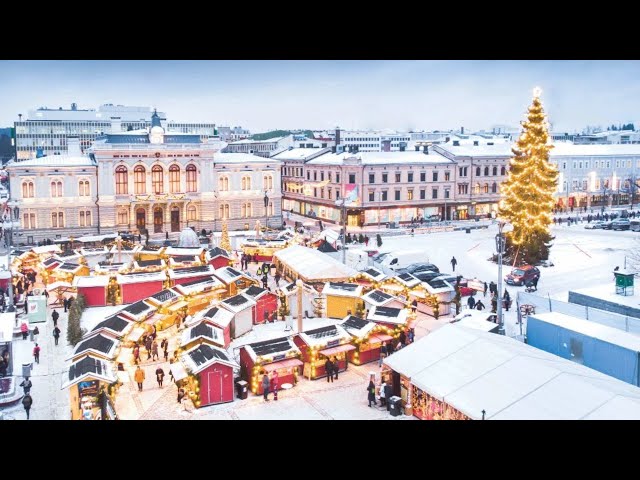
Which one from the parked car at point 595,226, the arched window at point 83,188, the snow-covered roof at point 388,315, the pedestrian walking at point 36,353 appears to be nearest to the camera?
the pedestrian walking at point 36,353

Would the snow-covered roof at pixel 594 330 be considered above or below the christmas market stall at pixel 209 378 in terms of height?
above

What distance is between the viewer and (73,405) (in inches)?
601

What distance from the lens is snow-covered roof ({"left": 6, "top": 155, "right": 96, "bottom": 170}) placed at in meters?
44.3

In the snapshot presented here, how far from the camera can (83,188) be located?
46.3 metres

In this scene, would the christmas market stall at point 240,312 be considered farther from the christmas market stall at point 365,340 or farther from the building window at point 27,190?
the building window at point 27,190

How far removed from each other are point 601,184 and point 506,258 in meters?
35.9

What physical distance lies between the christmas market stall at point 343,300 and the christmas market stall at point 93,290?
9703mm

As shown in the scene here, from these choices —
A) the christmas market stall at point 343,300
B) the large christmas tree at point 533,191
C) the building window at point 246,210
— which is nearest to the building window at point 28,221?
the building window at point 246,210

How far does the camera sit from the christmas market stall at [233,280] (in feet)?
86.9

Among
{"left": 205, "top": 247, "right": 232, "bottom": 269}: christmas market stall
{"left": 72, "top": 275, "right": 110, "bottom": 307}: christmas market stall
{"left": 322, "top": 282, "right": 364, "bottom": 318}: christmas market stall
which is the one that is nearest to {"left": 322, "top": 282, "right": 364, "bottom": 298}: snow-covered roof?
{"left": 322, "top": 282, "right": 364, "bottom": 318}: christmas market stall
